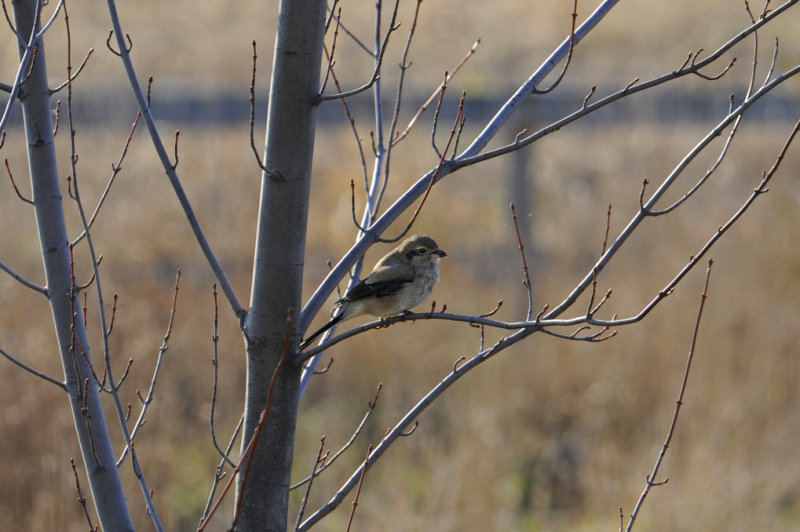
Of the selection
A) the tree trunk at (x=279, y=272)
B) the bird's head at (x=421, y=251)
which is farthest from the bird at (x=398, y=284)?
the tree trunk at (x=279, y=272)

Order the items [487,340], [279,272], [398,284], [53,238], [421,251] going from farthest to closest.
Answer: [487,340]
[421,251]
[398,284]
[53,238]
[279,272]

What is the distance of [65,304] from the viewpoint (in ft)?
8.29

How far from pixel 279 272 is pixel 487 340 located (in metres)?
5.32

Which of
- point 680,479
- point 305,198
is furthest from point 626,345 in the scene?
point 305,198

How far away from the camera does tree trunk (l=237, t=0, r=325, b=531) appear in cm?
231

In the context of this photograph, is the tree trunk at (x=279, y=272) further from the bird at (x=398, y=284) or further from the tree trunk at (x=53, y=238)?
the bird at (x=398, y=284)

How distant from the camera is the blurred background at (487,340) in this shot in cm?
625

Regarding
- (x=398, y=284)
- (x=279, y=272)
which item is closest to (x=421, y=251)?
(x=398, y=284)

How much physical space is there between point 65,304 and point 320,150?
10.5 metres

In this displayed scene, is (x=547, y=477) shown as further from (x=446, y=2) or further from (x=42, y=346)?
(x=446, y=2)

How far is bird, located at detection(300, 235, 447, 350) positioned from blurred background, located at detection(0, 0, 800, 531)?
243 cm

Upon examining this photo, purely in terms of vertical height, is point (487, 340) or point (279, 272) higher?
point (487, 340)

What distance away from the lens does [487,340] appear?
7539mm

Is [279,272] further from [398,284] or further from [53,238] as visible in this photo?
[398,284]
